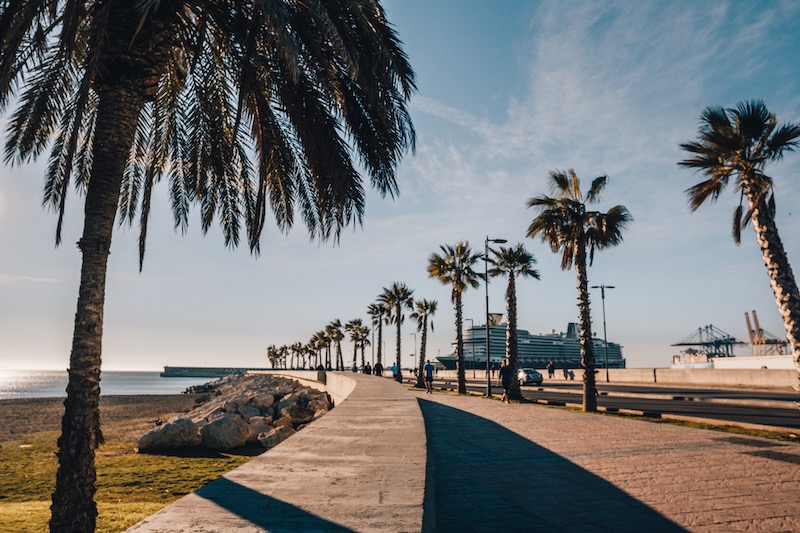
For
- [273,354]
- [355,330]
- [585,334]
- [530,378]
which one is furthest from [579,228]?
[273,354]

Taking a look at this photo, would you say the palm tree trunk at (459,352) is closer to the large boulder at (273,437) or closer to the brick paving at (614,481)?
the large boulder at (273,437)

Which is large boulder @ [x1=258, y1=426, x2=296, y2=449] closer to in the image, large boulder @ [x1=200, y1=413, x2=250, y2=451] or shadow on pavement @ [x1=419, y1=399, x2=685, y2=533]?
large boulder @ [x1=200, y1=413, x2=250, y2=451]

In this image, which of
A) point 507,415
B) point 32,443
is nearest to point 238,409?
point 32,443

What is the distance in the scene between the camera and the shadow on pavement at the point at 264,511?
2867 millimetres

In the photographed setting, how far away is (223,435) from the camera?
16.2 metres

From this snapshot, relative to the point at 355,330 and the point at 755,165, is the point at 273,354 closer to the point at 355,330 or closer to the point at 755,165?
the point at 355,330

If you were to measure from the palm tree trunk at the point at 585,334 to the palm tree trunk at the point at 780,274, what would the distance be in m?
6.44

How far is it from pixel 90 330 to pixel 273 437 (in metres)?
11.8

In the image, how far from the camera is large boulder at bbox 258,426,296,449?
1641 centimetres

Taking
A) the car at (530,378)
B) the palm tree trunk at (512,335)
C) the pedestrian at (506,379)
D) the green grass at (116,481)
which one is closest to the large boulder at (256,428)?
the green grass at (116,481)

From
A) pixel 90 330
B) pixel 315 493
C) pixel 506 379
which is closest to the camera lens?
pixel 315 493

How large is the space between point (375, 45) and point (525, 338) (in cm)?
10705

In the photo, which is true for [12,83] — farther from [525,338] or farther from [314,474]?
[525,338]

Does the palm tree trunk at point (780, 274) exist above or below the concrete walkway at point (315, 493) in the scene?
above
